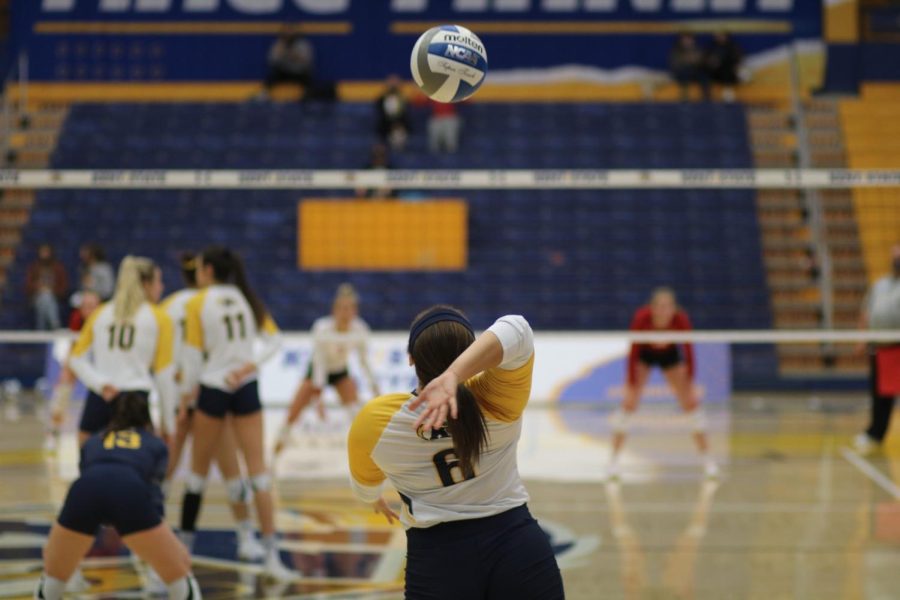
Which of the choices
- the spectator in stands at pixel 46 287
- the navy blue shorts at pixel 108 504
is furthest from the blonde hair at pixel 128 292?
the spectator in stands at pixel 46 287

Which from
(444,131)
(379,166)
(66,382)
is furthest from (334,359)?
(444,131)

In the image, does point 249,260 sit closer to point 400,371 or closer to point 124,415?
point 400,371

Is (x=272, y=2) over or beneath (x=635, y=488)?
over

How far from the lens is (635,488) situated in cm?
969

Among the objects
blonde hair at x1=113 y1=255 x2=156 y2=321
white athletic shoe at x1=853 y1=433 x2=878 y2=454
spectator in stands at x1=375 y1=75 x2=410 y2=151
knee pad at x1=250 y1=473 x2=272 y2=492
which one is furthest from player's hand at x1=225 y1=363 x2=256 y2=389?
spectator in stands at x1=375 y1=75 x2=410 y2=151

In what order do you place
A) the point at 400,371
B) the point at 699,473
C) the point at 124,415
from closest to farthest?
the point at 124,415, the point at 699,473, the point at 400,371

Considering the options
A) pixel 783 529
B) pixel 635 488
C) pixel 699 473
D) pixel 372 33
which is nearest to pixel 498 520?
pixel 783 529

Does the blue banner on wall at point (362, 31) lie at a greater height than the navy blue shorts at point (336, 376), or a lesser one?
greater

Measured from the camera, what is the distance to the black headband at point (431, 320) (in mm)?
3309

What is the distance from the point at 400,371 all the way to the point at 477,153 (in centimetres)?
608

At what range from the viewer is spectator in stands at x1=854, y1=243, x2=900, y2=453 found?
11.3 m

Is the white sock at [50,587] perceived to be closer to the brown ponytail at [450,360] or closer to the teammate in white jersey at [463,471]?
the teammate in white jersey at [463,471]

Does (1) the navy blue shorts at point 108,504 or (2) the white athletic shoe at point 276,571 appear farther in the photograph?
(2) the white athletic shoe at point 276,571

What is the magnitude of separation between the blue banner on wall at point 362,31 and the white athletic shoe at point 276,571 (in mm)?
16502
